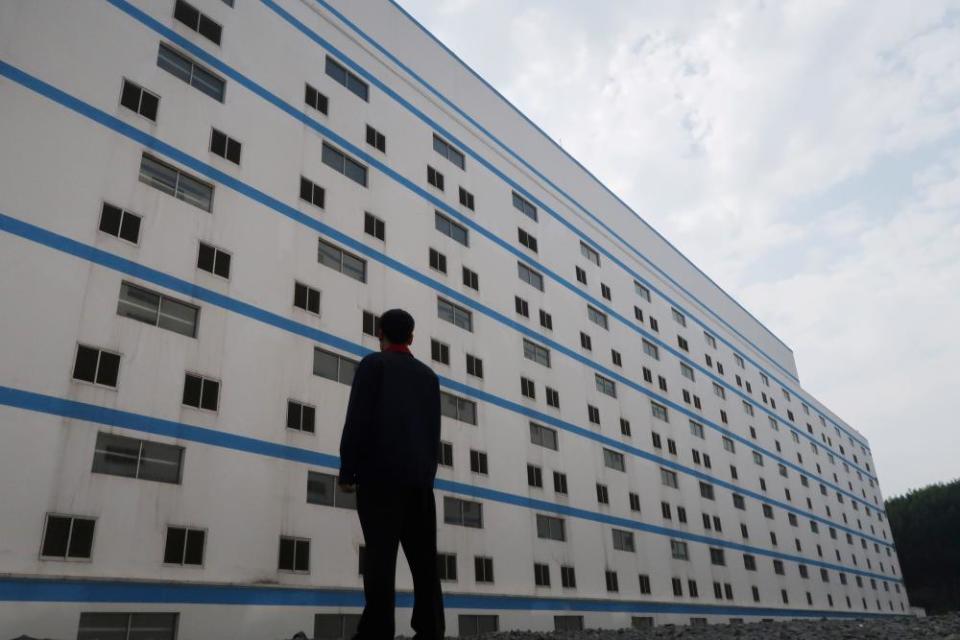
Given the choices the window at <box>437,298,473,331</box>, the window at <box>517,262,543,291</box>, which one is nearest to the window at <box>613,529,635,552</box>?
the window at <box>517,262,543,291</box>

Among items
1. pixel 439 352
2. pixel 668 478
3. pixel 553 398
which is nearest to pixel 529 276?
pixel 553 398

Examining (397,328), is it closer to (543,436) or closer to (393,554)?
(393,554)

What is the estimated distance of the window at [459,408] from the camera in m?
21.5

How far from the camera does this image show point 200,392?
49.6 feet

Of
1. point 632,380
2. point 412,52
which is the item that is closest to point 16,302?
point 412,52

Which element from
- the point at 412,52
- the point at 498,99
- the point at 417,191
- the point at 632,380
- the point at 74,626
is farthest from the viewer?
the point at 632,380

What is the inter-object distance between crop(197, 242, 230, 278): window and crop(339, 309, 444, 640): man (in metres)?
12.5

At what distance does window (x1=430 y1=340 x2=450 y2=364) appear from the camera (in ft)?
70.8

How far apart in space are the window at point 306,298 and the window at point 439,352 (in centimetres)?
438

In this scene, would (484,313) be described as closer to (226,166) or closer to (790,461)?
(226,166)

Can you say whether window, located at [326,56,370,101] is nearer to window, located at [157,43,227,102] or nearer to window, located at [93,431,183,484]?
window, located at [157,43,227,102]

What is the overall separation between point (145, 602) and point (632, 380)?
23114mm

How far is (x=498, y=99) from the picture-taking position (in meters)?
29.5

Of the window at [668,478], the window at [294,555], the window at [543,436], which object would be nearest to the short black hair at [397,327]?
the window at [294,555]
